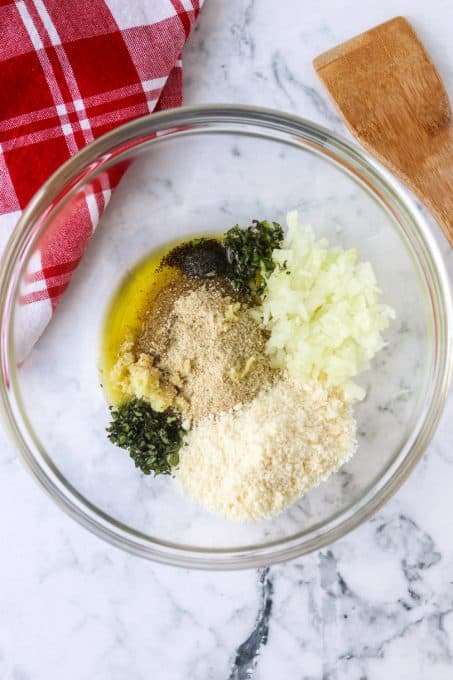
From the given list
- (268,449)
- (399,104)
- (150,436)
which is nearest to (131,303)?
(150,436)

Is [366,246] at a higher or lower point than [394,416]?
higher

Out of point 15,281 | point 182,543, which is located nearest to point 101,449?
point 182,543

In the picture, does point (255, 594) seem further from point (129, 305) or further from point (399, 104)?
point (399, 104)

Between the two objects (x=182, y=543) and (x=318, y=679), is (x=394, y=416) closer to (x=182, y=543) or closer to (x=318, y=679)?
(x=182, y=543)

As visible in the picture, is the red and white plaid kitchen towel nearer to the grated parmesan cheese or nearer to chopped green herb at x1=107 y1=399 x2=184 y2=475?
chopped green herb at x1=107 y1=399 x2=184 y2=475

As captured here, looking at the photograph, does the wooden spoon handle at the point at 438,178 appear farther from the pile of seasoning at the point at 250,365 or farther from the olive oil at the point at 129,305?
the olive oil at the point at 129,305

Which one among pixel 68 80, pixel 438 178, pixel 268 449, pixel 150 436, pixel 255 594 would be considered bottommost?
pixel 255 594

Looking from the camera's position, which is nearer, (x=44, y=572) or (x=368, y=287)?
(x=368, y=287)
